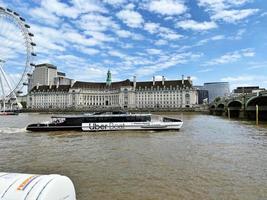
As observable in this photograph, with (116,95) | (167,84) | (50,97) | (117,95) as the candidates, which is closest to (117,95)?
(117,95)

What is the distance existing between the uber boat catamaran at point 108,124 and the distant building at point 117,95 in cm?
12580

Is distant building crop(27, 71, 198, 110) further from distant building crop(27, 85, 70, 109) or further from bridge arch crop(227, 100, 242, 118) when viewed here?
bridge arch crop(227, 100, 242, 118)

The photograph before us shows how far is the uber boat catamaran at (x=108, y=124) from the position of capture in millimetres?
35406

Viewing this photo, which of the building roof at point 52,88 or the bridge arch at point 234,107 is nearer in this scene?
the bridge arch at point 234,107

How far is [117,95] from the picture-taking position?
183000mm

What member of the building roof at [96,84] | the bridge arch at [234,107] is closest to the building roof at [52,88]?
the building roof at [96,84]

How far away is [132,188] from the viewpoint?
10.4 metres

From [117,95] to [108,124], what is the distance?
147 meters

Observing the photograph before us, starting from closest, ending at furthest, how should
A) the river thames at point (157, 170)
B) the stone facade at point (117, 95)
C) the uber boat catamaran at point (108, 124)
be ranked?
the river thames at point (157, 170) → the uber boat catamaran at point (108, 124) → the stone facade at point (117, 95)

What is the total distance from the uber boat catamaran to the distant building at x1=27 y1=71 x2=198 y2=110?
413 feet

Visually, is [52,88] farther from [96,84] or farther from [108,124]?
[108,124]

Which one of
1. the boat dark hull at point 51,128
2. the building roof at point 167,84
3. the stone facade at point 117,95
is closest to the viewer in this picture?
the boat dark hull at point 51,128

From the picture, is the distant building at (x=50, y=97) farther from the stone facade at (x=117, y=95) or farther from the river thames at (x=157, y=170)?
the river thames at (x=157, y=170)

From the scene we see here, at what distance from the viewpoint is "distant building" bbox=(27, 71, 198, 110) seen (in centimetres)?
16850
